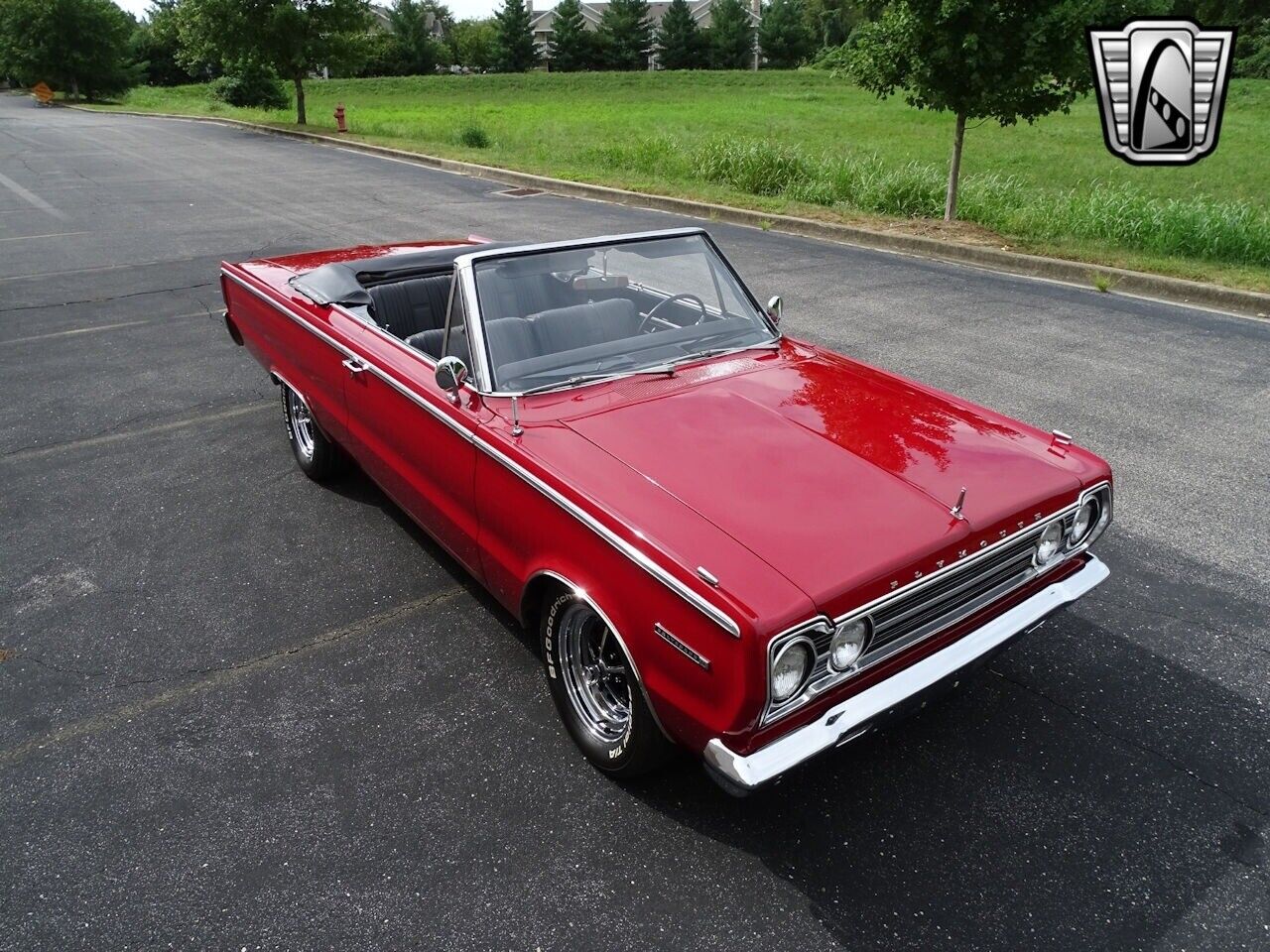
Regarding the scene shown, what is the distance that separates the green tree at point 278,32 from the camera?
86.9ft

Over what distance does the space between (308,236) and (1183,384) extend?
1024 cm

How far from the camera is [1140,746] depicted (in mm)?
3293

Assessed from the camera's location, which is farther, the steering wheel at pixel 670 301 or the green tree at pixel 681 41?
the green tree at pixel 681 41

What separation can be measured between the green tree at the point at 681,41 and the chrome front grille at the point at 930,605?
84.0 m

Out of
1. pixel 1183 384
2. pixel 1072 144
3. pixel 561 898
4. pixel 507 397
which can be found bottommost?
pixel 561 898

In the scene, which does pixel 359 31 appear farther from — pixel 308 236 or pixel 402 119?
pixel 308 236

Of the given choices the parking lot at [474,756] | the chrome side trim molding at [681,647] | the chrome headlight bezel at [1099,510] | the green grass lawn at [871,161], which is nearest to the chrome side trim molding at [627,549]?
the chrome side trim molding at [681,647]

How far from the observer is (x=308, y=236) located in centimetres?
1222

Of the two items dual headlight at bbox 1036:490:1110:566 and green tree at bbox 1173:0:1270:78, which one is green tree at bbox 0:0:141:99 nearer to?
green tree at bbox 1173:0:1270:78

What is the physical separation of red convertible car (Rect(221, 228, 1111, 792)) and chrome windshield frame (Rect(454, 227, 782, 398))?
12mm

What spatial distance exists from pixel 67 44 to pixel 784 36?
55916 millimetres

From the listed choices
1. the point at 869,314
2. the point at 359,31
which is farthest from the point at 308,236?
the point at 359,31

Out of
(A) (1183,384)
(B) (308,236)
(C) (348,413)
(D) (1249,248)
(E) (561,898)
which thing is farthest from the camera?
(B) (308,236)

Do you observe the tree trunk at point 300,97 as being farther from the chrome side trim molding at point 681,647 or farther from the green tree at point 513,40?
the green tree at point 513,40
